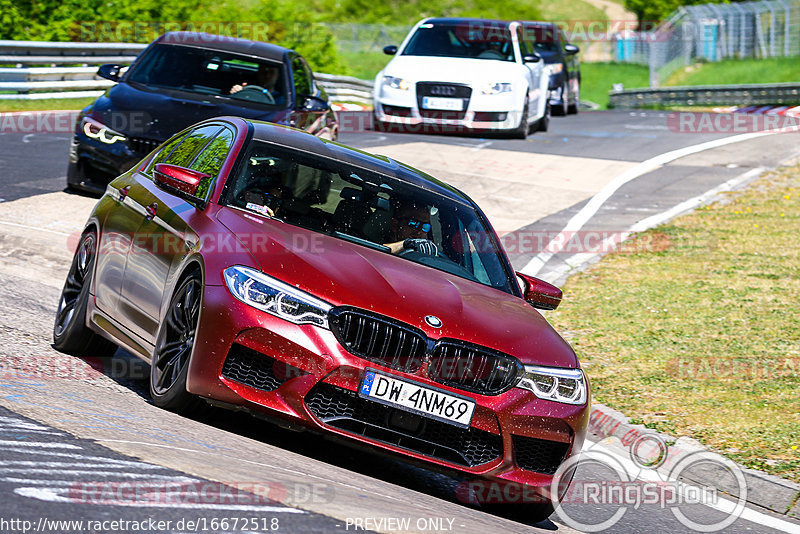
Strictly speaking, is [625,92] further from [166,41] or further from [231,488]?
[231,488]

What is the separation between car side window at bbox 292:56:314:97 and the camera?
46.2 ft

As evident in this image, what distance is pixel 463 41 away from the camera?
21312 millimetres

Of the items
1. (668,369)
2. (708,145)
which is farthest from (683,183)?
(668,369)

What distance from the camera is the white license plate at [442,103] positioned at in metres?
20.3

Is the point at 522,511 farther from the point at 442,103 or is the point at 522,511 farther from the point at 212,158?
the point at 442,103

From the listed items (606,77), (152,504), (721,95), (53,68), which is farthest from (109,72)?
(606,77)

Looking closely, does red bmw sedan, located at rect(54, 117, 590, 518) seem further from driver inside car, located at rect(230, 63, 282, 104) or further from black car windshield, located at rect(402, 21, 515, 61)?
black car windshield, located at rect(402, 21, 515, 61)

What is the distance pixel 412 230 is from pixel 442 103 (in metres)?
13.6

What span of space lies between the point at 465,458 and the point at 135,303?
213 cm

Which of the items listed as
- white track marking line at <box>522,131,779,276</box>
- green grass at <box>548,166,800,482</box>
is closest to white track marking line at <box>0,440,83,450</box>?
green grass at <box>548,166,800,482</box>

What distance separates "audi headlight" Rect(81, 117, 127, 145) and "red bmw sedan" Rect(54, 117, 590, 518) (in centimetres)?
520

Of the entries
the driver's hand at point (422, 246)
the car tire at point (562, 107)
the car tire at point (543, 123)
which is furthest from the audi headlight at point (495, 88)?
the driver's hand at point (422, 246)

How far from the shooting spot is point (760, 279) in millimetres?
12781

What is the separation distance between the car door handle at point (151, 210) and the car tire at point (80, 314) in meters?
0.68
